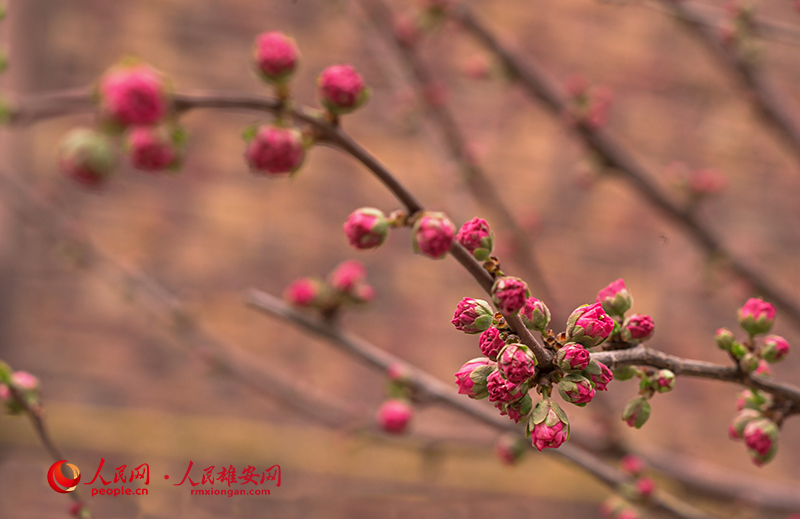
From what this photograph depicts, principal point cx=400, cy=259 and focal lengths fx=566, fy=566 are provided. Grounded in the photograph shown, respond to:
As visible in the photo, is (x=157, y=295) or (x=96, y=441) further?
(x=96, y=441)

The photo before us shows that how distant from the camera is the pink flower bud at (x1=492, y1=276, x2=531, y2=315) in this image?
32 cm

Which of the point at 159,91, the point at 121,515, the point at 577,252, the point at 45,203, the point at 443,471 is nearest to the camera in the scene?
the point at 159,91

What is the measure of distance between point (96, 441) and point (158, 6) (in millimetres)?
1254

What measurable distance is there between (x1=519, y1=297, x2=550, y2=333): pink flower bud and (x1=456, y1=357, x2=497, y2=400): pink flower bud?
4 centimetres

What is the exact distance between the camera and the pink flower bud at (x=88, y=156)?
34 cm

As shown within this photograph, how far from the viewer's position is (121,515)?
2.72ft

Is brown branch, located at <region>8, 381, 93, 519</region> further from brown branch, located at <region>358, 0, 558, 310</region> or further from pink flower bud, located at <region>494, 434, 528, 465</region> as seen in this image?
brown branch, located at <region>358, 0, 558, 310</region>

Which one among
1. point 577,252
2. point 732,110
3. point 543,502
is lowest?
point 543,502

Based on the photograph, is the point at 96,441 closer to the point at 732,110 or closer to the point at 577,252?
the point at 577,252

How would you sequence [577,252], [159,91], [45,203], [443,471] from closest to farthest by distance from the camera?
[159,91] < [45,203] < [443,471] < [577,252]

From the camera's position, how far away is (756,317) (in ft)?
1.46

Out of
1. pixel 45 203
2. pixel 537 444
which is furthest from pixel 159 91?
pixel 45 203

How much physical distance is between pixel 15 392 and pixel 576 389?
453 millimetres

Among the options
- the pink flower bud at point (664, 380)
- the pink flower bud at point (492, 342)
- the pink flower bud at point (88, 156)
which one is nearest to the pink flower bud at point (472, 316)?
the pink flower bud at point (492, 342)
